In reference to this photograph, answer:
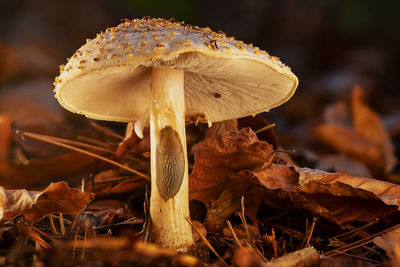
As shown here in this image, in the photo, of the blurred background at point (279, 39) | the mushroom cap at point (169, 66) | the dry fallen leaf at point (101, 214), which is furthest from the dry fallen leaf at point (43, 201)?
the blurred background at point (279, 39)

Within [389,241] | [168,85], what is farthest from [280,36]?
[389,241]

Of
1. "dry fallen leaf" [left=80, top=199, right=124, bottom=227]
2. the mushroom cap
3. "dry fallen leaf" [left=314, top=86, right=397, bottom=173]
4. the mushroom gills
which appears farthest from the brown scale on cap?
"dry fallen leaf" [left=314, top=86, right=397, bottom=173]

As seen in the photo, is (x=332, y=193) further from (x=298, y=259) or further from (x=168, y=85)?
(x=168, y=85)

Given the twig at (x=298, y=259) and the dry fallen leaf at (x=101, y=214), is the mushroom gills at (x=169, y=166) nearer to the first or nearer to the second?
the dry fallen leaf at (x=101, y=214)

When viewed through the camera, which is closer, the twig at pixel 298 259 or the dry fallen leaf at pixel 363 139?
→ the twig at pixel 298 259

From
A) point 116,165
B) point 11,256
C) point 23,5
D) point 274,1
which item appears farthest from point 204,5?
Result: point 11,256

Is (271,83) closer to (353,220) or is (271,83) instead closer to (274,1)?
(353,220)

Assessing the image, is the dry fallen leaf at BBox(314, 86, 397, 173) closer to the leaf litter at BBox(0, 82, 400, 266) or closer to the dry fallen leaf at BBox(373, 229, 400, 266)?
the leaf litter at BBox(0, 82, 400, 266)
